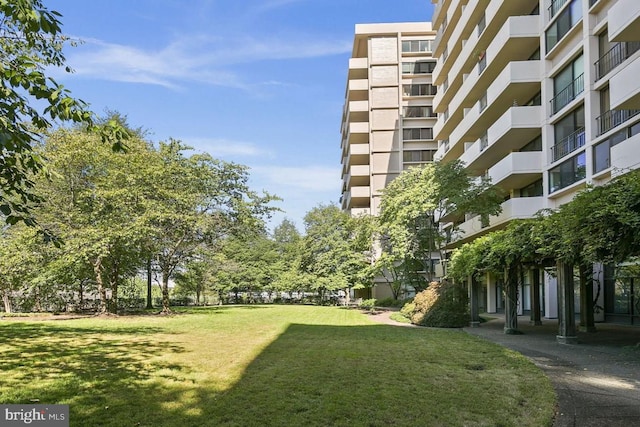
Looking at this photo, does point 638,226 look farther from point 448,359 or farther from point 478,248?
point 478,248

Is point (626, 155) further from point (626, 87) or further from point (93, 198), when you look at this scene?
point (93, 198)

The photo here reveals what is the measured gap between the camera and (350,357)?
11023 millimetres

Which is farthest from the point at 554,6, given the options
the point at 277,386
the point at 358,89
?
the point at 358,89

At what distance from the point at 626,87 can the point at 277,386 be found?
50.2ft

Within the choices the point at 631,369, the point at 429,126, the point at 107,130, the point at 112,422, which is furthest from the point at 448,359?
the point at 429,126

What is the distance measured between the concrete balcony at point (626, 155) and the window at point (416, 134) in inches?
1573

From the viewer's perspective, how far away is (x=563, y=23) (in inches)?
893

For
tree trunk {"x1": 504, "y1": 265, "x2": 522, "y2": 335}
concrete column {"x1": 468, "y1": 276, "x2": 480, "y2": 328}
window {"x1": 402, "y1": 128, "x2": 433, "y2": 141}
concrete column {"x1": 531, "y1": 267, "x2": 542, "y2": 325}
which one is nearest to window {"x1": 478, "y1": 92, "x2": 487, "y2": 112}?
concrete column {"x1": 531, "y1": 267, "x2": 542, "y2": 325}

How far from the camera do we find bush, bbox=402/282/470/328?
2056 centimetres

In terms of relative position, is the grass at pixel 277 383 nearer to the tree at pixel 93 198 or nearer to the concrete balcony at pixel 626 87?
the concrete balcony at pixel 626 87

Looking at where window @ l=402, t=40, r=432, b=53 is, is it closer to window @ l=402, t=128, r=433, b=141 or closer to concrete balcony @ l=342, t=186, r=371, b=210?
window @ l=402, t=128, r=433, b=141

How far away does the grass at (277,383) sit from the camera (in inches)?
239

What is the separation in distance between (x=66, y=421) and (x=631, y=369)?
985cm

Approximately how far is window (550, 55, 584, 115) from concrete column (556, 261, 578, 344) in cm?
1050
